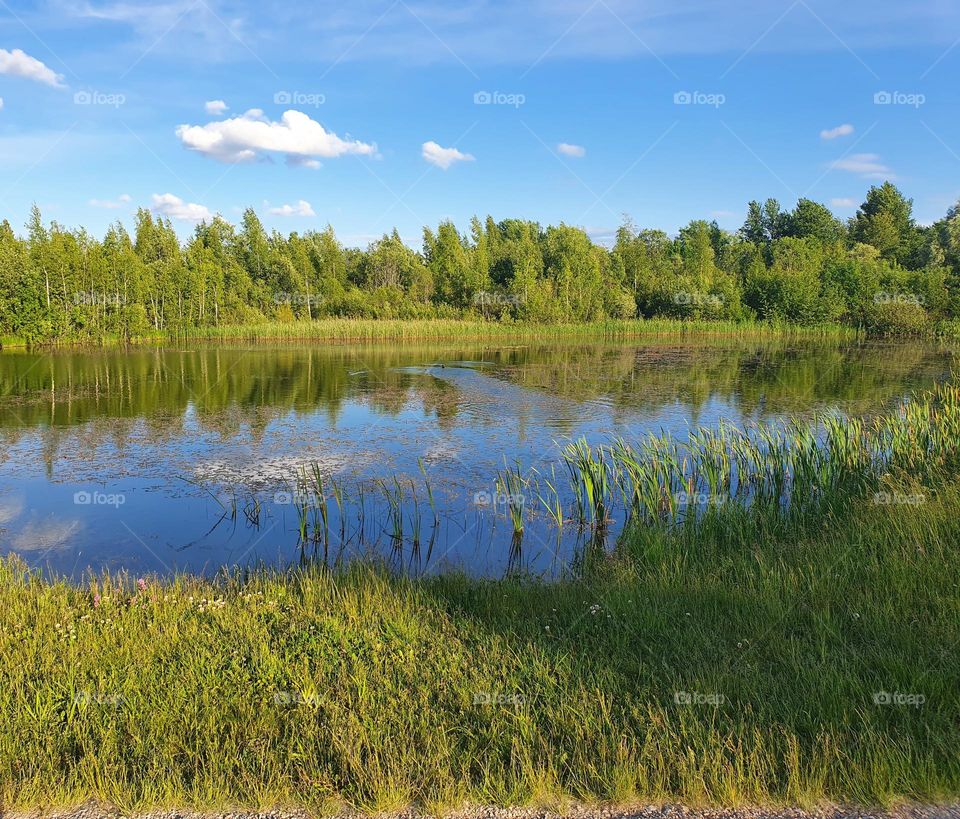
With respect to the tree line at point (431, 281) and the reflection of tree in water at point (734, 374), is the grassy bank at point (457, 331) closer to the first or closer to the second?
the tree line at point (431, 281)

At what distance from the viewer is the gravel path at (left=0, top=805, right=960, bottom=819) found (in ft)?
9.76

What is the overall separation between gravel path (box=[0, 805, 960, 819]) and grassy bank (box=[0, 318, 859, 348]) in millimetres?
39064

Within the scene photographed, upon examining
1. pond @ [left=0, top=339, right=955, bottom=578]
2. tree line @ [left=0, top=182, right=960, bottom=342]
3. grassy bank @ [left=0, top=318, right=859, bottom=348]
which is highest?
tree line @ [left=0, top=182, right=960, bottom=342]

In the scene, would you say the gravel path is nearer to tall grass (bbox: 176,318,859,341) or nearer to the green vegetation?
the green vegetation

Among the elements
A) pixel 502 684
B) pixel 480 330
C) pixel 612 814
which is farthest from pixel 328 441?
pixel 480 330

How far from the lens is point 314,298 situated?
5575 centimetres

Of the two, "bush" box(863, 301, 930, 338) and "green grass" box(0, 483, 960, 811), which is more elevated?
"bush" box(863, 301, 930, 338)

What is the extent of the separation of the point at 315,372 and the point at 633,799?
942 inches

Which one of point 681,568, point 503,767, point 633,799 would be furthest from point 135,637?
point 681,568

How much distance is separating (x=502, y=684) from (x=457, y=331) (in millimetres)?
43361

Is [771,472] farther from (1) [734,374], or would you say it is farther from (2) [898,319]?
(2) [898,319]

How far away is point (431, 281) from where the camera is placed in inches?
2382

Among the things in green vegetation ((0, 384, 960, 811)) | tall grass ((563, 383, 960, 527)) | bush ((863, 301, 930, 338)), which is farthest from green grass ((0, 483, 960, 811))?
bush ((863, 301, 930, 338))

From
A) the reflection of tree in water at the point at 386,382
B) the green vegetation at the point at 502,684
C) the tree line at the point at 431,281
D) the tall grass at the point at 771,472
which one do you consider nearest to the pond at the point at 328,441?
the reflection of tree in water at the point at 386,382
